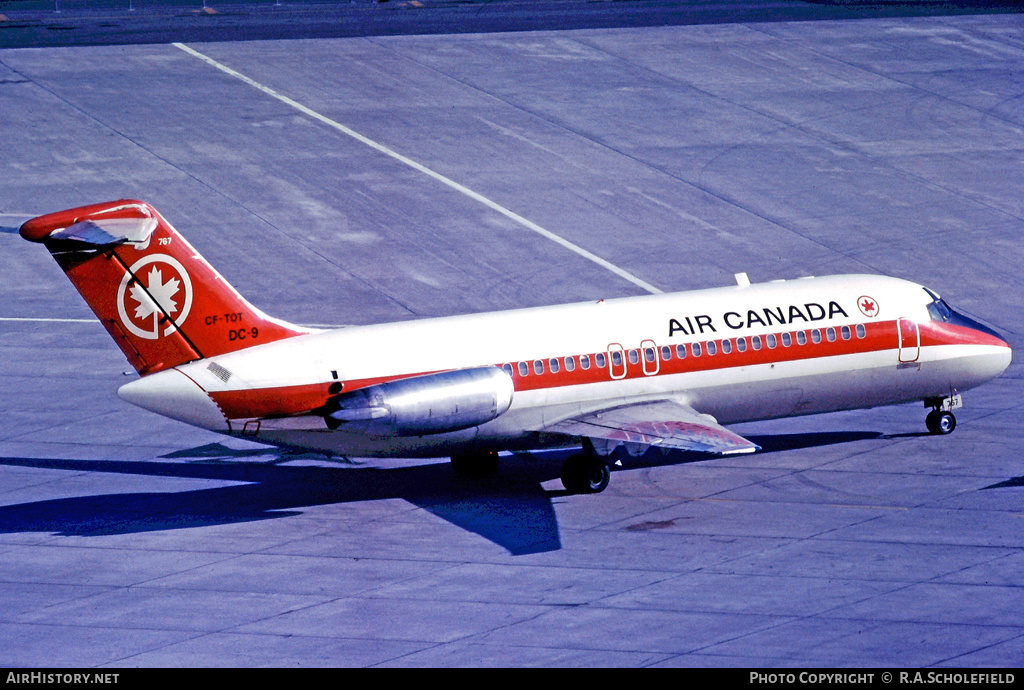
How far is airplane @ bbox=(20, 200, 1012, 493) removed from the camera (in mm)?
25672

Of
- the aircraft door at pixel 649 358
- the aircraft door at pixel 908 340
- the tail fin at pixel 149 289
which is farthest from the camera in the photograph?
the aircraft door at pixel 908 340

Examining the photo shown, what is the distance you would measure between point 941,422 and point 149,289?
16.4 meters

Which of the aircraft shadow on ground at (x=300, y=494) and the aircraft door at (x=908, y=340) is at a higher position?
the aircraft door at (x=908, y=340)

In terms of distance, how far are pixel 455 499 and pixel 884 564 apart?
8208 millimetres

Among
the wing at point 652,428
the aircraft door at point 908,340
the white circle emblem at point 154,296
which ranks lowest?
the wing at point 652,428

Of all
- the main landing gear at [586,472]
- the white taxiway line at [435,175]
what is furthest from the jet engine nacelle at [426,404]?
the white taxiway line at [435,175]

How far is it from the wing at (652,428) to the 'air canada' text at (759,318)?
1535 mm

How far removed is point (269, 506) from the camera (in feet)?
91.1

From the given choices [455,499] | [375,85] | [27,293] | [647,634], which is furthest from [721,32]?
[647,634]

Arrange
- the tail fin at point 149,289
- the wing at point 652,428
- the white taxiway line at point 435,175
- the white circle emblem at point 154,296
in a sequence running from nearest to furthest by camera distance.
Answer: the tail fin at point 149,289
the white circle emblem at point 154,296
the wing at point 652,428
the white taxiway line at point 435,175

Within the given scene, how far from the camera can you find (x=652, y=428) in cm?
2698

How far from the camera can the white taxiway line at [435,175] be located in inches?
1795

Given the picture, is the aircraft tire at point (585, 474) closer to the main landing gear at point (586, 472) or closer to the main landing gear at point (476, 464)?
the main landing gear at point (586, 472)

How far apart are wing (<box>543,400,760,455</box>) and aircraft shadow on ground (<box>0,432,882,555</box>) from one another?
137 centimetres
